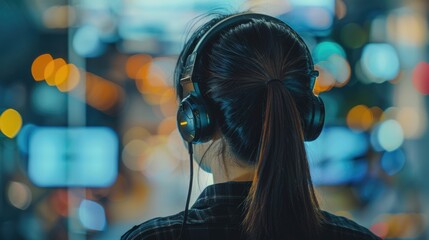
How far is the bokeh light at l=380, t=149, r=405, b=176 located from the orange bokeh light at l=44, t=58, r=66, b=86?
1339 mm

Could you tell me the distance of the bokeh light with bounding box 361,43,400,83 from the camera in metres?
2.49

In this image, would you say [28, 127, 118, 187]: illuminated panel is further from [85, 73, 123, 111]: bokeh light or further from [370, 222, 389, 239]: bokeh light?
[370, 222, 389, 239]: bokeh light

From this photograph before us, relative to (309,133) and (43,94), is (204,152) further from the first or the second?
(43,94)

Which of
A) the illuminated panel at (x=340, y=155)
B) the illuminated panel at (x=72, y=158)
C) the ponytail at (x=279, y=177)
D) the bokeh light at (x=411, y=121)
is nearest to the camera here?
the ponytail at (x=279, y=177)

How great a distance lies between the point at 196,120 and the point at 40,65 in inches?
70.2

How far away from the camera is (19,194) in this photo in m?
2.27

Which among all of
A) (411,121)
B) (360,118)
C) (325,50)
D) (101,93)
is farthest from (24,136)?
(411,121)

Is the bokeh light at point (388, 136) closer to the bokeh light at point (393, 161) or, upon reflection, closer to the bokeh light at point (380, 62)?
the bokeh light at point (393, 161)

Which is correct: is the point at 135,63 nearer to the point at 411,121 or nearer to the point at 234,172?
the point at 411,121

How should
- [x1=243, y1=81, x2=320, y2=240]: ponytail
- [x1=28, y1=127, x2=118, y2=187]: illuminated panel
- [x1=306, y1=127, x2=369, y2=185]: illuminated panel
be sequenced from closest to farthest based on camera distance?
[x1=243, y1=81, x2=320, y2=240]: ponytail
[x1=28, y1=127, x2=118, y2=187]: illuminated panel
[x1=306, y1=127, x2=369, y2=185]: illuminated panel

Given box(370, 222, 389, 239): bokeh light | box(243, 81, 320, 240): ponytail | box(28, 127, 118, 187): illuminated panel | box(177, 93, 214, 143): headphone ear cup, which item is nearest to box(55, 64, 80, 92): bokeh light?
box(28, 127, 118, 187): illuminated panel

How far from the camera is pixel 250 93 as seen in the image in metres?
0.63

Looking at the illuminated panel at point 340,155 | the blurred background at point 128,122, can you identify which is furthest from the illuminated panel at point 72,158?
the illuminated panel at point 340,155

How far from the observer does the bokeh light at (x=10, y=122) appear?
7.51 ft
